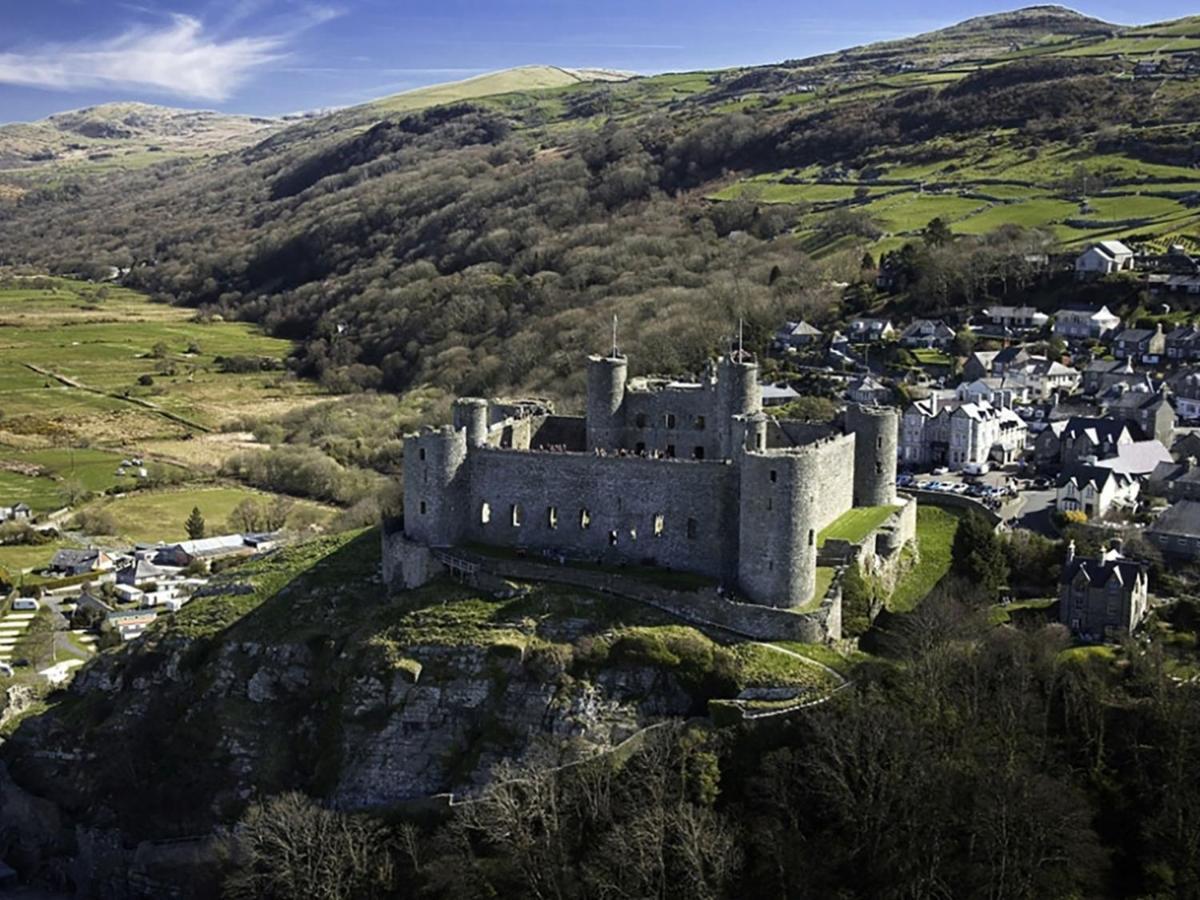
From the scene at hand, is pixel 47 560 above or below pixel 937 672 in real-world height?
below

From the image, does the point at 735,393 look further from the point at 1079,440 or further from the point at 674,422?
the point at 1079,440

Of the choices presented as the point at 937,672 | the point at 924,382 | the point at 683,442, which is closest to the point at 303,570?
the point at 683,442

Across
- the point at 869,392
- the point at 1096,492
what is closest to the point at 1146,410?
the point at 869,392

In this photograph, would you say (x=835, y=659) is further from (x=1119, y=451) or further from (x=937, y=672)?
(x=1119, y=451)

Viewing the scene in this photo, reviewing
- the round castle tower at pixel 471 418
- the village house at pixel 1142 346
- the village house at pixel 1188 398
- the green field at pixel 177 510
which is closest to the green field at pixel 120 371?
the green field at pixel 177 510

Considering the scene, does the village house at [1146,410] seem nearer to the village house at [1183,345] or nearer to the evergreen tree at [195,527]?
the village house at [1183,345]
